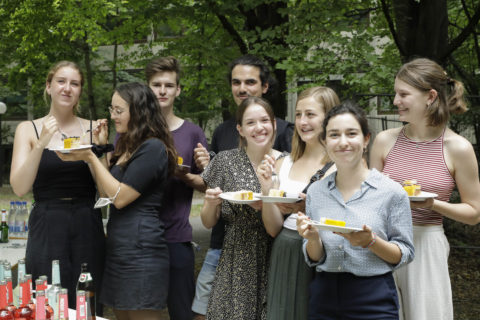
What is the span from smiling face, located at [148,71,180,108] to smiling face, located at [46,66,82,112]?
Result: 561 millimetres

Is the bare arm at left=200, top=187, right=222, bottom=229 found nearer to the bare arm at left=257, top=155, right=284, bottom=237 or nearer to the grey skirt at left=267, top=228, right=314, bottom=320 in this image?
the bare arm at left=257, top=155, right=284, bottom=237

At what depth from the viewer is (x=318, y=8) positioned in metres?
7.23

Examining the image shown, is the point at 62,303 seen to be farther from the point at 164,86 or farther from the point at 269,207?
the point at 164,86

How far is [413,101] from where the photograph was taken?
2822 mm

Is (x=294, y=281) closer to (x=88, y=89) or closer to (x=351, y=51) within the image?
(x=351, y=51)

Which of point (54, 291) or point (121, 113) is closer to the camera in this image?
point (54, 291)

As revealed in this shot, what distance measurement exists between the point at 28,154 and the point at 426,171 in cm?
244

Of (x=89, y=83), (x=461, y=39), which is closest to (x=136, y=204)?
(x=461, y=39)

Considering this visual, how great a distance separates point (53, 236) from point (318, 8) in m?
5.31

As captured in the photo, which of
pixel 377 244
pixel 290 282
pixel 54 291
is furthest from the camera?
pixel 290 282

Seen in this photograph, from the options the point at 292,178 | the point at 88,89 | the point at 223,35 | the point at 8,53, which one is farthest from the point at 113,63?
the point at 292,178

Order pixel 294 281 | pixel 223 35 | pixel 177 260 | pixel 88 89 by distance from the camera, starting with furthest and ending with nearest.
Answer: pixel 88 89
pixel 223 35
pixel 177 260
pixel 294 281

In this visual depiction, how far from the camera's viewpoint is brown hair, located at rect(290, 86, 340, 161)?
2.99m

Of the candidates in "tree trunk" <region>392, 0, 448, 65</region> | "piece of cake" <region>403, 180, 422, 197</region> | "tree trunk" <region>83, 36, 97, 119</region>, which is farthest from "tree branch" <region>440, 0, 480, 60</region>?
"tree trunk" <region>83, 36, 97, 119</region>
